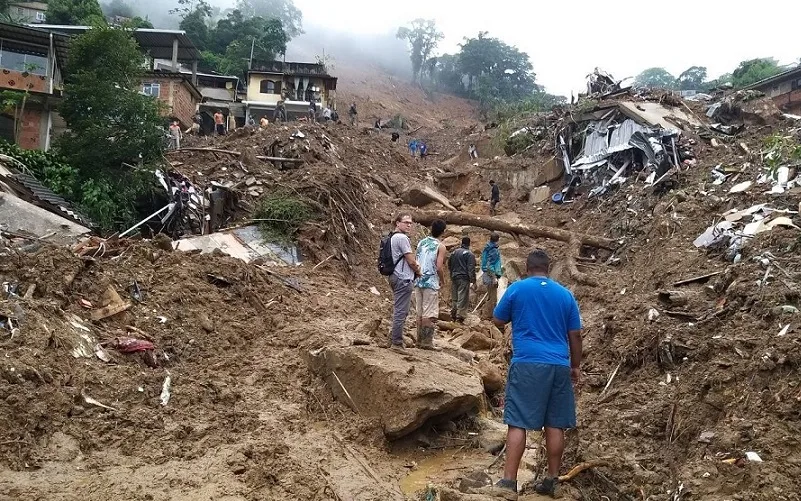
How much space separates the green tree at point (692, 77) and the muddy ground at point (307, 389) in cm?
4277

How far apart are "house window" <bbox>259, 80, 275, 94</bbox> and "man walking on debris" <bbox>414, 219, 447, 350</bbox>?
33.2 metres

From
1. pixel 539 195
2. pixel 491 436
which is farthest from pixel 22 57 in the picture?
pixel 491 436

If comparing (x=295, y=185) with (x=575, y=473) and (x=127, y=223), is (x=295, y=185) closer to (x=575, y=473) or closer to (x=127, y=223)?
(x=127, y=223)

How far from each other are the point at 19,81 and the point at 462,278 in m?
17.3

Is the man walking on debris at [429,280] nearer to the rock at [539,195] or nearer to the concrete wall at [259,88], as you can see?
the rock at [539,195]

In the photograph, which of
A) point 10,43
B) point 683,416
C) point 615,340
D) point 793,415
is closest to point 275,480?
point 683,416

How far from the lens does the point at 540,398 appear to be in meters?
3.76

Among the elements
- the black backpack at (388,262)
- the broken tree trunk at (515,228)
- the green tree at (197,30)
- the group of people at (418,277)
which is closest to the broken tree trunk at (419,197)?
the broken tree trunk at (515,228)

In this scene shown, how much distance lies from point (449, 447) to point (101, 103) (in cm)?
1046

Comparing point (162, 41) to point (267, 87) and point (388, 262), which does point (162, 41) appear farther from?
point (388, 262)

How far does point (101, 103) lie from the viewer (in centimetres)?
1195

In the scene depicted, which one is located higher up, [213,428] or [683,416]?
[683,416]

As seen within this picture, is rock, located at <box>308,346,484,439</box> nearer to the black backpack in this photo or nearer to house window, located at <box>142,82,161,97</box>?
the black backpack

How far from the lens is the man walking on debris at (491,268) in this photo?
33.3ft
